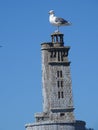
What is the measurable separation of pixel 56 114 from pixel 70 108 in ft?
8.38

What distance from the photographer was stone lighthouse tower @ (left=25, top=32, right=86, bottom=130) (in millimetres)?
119256

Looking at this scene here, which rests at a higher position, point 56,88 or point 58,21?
point 58,21

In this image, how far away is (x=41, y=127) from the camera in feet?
389

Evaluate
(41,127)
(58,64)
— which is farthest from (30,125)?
(58,64)

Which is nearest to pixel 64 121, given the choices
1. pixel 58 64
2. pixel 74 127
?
pixel 74 127

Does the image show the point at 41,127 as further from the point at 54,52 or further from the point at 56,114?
the point at 54,52

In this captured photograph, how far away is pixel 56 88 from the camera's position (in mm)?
121375

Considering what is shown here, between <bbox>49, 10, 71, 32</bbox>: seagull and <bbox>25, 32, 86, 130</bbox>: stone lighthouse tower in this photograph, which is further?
<bbox>49, 10, 71, 32</bbox>: seagull

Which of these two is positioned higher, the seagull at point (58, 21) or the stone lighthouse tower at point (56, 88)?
the seagull at point (58, 21)

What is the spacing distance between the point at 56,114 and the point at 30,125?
4.65 metres

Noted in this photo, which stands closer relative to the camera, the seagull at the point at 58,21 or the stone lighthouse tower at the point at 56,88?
the stone lighthouse tower at the point at 56,88

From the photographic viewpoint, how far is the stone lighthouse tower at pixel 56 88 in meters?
119

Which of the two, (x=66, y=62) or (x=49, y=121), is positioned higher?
(x=66, y=62)

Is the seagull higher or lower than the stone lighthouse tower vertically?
higher
